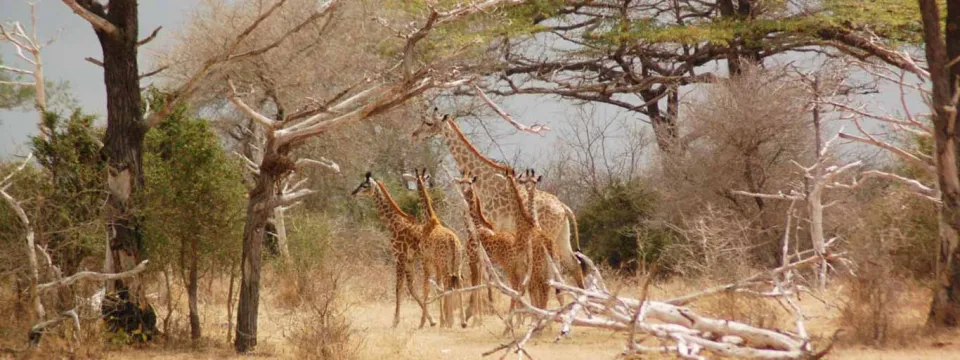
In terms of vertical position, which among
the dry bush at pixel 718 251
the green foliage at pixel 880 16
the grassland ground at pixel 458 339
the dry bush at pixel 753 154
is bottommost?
the grassland ground at pixel 458 339

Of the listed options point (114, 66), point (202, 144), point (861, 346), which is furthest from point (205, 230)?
point (861, 346)

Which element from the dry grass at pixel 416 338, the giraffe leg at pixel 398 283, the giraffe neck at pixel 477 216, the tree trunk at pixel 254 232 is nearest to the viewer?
the dry grass at pixel 416 338

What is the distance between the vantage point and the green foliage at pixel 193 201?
10.7 m

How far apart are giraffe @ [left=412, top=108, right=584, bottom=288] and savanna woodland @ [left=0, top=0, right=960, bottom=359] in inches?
1.3

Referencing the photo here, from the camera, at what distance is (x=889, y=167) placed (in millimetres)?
20562

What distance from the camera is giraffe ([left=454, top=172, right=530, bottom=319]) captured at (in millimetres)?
10922

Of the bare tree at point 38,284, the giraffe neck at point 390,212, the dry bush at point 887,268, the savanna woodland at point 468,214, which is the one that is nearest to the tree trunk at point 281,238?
the savanna woodland at point 468,214

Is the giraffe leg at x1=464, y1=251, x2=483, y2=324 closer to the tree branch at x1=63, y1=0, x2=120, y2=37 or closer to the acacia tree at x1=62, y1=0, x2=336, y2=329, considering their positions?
the acacia tree at x1=62, y1=0, x2=336, y2=329

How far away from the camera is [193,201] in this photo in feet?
35.3

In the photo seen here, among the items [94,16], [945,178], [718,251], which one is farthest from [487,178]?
[945,178]

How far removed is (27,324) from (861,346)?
804 cm

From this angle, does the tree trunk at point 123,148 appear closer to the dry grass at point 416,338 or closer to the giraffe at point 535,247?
the dry grass at point 416,338

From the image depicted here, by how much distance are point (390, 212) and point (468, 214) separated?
253cm

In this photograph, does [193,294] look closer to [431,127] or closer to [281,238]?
[431,127]
